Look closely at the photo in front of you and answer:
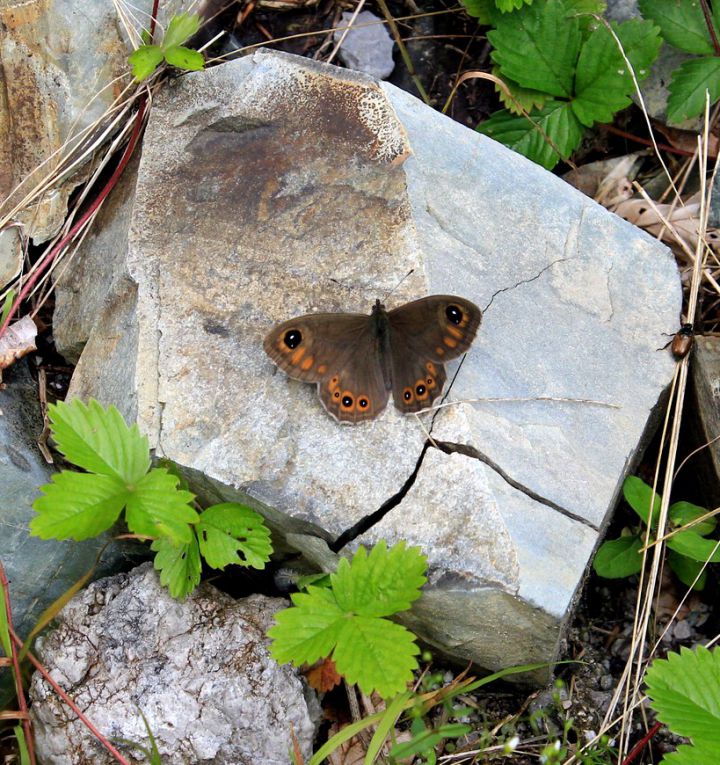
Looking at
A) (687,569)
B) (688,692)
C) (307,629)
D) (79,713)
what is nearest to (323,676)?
(307,629)

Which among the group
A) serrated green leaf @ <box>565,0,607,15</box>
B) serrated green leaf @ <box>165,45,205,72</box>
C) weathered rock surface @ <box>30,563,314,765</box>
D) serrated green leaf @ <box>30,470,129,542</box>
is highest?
serrated green leaf @ <box>165,45,205,72</box>

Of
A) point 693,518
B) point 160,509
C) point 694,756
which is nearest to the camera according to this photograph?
point 694,756

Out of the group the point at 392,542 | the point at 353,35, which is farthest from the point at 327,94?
the point at 392,542

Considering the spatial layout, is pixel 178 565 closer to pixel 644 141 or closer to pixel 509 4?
pixel 509 4

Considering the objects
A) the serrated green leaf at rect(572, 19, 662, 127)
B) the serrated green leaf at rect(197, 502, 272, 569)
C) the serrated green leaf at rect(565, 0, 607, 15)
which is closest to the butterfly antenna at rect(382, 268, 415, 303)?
the serrated green leaf at rect(197, 502, 272, 569)

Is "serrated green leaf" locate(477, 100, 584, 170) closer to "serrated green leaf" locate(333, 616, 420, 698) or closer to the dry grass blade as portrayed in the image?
the dry grass blade
